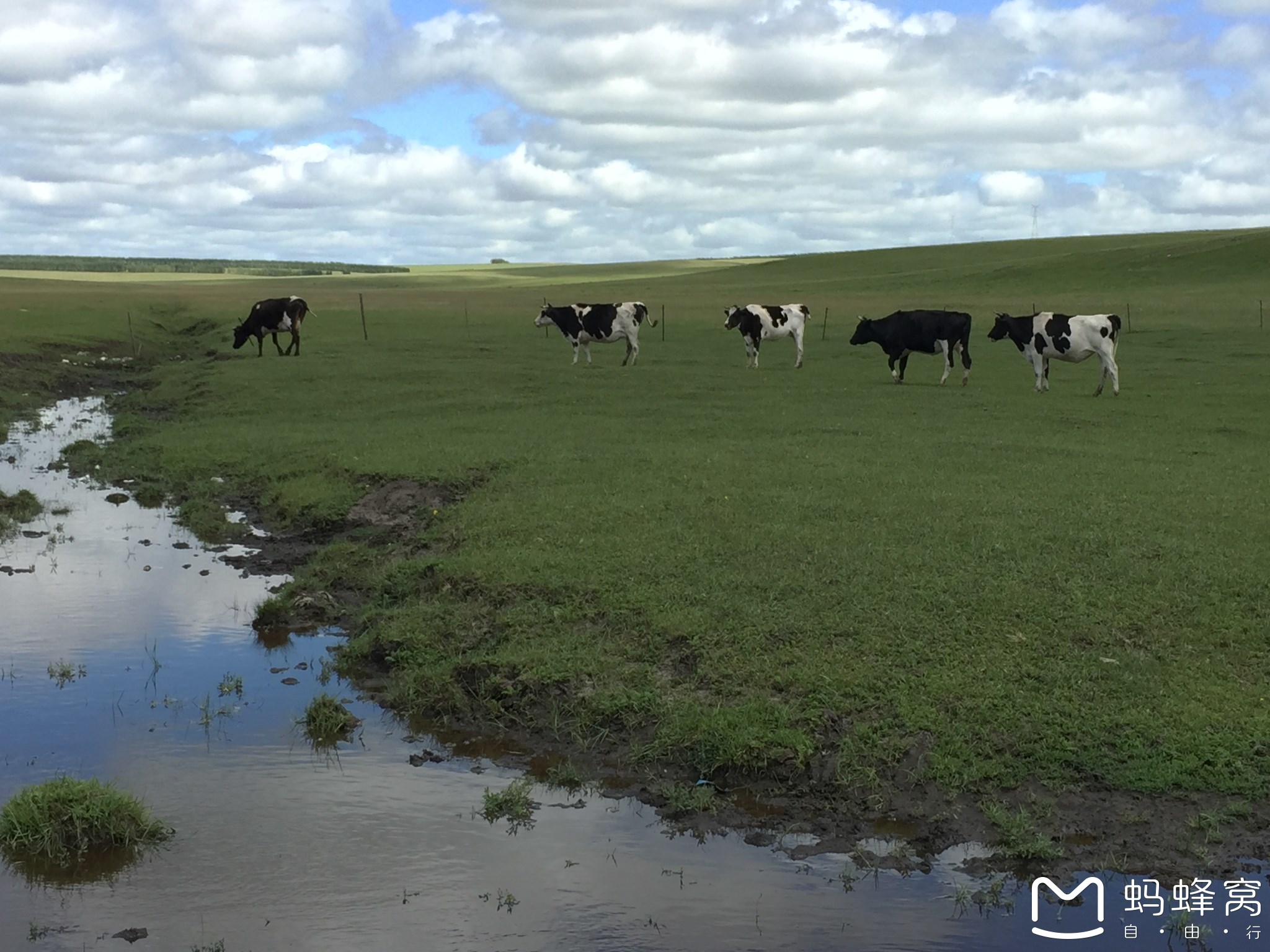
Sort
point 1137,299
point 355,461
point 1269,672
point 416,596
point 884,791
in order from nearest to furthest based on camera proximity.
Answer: point 884,791 < point 1269,672 < point 416,596 < point 355,461 < point 1137,299

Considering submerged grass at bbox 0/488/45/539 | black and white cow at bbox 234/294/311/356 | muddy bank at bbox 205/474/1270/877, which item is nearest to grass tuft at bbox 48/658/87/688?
muddy bank at bbox 205/474/1270/877

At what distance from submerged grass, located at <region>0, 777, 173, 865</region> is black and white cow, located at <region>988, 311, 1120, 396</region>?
25.6m

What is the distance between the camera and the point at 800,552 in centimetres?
1356

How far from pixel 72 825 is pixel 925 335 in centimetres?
2731

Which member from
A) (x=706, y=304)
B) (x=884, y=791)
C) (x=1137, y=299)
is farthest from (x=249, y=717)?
(x=706, y=304)

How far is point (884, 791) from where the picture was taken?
8984 millimetres

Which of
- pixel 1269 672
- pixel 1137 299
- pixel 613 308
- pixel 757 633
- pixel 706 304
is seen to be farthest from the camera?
pixel 706 304

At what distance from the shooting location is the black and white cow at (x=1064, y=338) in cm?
2958

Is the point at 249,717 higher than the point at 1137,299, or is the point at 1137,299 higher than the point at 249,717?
the point at 1137,299

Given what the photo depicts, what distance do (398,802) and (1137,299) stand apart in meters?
59.8

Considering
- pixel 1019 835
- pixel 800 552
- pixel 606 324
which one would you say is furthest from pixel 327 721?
pixel 606 324

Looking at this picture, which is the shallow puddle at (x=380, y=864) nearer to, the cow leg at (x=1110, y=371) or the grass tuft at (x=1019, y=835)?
the grass tuft at (x=1019, y=835)

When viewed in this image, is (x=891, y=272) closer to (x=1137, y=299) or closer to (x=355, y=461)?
(x=1137, y=299)

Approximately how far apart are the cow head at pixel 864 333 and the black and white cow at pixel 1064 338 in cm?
363
